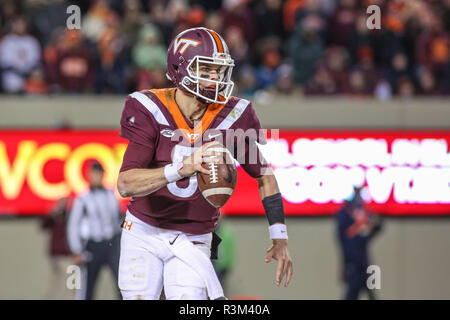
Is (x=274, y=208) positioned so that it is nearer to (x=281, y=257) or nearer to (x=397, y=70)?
(x=281, y=257)

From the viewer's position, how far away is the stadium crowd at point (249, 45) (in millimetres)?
11742

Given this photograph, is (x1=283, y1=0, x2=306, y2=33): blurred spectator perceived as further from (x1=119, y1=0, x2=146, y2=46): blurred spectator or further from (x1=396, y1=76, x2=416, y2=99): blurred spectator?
(x1=119, y1=0, x2=146, y2=46): blurred spectator

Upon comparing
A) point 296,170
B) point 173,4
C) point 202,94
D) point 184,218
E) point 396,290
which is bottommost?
point 396,290

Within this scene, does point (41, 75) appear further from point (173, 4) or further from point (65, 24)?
point (173, 4)

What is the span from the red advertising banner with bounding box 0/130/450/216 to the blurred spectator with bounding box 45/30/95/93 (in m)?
0.77

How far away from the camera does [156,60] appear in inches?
471

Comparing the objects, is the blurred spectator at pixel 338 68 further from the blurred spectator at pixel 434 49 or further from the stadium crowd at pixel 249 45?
the blurred spectator at pixel 434 49

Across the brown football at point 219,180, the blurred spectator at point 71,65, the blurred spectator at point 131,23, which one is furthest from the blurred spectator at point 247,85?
the brown football at point 219,180

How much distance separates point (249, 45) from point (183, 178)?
28.2 feet

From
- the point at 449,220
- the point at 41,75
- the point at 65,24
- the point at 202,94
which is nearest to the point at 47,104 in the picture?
the point at 41,75

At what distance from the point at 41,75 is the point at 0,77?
22.8 inches

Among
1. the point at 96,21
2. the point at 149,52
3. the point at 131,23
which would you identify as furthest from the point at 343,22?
the point at 96,21

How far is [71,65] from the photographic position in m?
11.7
